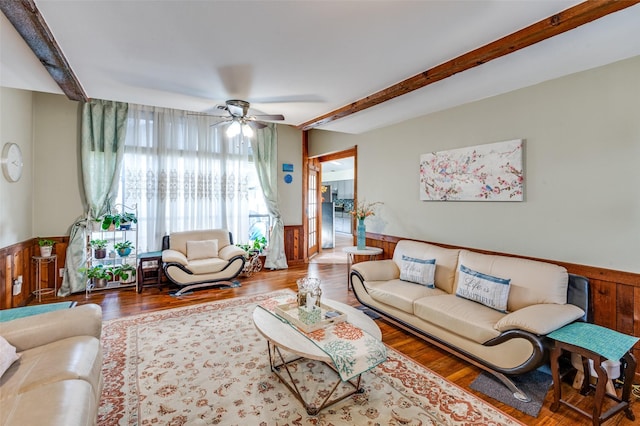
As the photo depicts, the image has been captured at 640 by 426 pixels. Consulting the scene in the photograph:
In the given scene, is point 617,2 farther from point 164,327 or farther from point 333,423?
point 164,327

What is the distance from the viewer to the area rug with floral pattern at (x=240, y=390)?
1921 mm

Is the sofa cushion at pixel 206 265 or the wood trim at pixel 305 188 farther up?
the wood trim at pixel 305 188

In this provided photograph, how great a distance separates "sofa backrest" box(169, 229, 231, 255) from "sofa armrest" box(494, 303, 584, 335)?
13.9 feet

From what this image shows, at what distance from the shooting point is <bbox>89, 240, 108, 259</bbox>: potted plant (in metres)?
4.39

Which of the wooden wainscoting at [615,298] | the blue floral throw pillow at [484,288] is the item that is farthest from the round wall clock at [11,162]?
the wooden wainscoting at [615,298]

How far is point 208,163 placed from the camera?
5.43 metres

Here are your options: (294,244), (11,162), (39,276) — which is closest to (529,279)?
(294,244)

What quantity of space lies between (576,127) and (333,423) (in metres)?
3.18

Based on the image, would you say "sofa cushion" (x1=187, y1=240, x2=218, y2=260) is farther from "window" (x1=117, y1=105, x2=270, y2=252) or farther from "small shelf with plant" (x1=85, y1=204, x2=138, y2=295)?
"small shelf with plant" (x1=85, y1=204, x2=138, y2=295)

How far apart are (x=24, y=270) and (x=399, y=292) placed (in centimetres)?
483

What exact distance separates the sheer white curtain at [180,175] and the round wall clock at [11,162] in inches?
50.2

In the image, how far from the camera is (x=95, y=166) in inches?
180

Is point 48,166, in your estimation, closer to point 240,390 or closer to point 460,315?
point 240,390

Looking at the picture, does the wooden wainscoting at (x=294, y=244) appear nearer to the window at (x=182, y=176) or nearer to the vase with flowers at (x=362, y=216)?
the window at (x=182, y=176)
